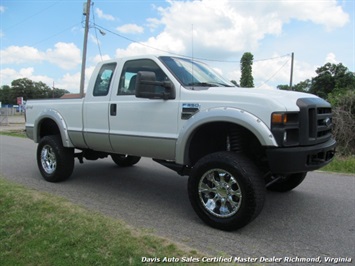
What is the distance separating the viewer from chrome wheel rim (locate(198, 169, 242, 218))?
3.91 metres

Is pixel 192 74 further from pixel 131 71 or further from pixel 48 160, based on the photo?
pixel 48 160

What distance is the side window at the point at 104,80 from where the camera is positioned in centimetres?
545

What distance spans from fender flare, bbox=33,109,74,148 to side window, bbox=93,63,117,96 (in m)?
0.95

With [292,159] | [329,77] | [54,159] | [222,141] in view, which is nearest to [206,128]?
[222,141]

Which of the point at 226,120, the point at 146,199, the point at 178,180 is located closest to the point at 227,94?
the point at 226,120

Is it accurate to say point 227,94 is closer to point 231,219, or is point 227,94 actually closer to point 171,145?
point 171,145

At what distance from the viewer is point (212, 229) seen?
400 cm

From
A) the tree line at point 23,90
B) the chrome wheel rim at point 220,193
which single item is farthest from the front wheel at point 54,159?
the tree line at point 23,90

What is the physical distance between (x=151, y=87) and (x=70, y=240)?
6.60 ft

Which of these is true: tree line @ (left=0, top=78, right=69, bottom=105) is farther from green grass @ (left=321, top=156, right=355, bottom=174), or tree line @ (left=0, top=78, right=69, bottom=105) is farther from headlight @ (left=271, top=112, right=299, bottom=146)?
headlight @ (left=271, top=112, right=299, bottom=146)

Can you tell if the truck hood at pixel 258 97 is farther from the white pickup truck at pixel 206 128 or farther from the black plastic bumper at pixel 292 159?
the black plastic bumper at pixel 292 159

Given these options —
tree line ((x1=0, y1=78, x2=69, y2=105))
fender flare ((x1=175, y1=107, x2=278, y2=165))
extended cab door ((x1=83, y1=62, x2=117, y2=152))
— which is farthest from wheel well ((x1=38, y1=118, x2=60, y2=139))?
tree line ((x1=0, y1=78, x2=69, y2=105))

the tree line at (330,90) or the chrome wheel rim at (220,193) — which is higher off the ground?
the tree line at (330,90)

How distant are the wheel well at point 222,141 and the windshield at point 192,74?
580 mm
